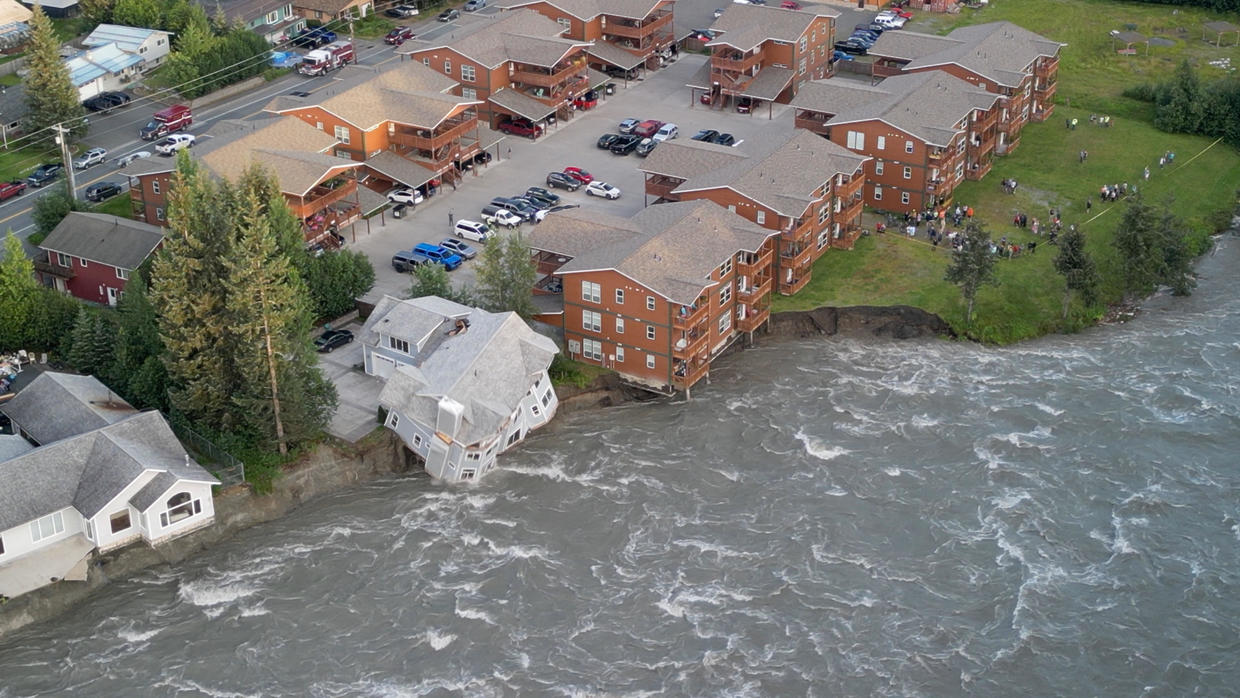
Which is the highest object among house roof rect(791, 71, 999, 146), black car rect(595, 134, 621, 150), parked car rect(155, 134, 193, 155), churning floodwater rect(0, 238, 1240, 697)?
house roof rect(791, 71, 999, 146)

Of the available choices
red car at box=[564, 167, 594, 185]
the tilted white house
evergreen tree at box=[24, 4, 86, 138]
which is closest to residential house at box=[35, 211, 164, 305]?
the tilted white house

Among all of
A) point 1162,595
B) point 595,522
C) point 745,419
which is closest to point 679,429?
point 745,419

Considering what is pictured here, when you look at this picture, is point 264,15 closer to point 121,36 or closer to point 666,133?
point 121,36

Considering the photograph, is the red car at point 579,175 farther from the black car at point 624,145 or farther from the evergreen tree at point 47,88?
the evergreen tree at point 47,88

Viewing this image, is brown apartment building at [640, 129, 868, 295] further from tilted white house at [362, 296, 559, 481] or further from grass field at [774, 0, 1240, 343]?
tilted white house at [362, 296, 559, 481]

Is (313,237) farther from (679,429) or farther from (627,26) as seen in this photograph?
(627,26)
